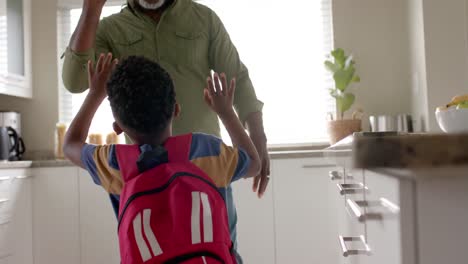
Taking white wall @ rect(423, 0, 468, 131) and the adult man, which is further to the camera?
white wall @ rect(423, 0, 468, 131)

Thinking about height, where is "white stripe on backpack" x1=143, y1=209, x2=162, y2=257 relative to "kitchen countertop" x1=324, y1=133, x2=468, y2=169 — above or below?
below

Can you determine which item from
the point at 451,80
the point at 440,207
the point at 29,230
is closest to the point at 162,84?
the point at 440,207

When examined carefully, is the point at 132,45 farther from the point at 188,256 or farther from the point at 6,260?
the point at 6,260

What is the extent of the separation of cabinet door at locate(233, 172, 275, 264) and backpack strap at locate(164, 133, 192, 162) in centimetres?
208

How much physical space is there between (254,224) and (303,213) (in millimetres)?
292

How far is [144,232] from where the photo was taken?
0.96m

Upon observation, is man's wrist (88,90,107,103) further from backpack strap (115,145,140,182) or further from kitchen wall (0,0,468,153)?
kitchen wall (0,0,468,153)

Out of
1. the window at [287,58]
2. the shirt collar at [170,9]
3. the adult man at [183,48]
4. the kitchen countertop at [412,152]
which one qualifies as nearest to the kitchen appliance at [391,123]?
the window at [287,58]

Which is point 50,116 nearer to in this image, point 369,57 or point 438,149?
point 369,57

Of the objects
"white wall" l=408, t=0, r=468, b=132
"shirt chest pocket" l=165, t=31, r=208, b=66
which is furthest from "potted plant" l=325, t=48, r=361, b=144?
"shirt chest pocket" l=165, t=31, r=208, b=66

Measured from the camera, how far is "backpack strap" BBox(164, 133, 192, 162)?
40.8 inches

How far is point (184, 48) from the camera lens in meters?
1.55

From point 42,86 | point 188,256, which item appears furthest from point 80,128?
point 42,86

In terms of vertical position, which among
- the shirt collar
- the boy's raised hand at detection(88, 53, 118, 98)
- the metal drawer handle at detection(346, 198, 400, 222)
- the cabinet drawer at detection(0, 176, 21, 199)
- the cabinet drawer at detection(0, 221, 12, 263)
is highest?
the shirt collar
